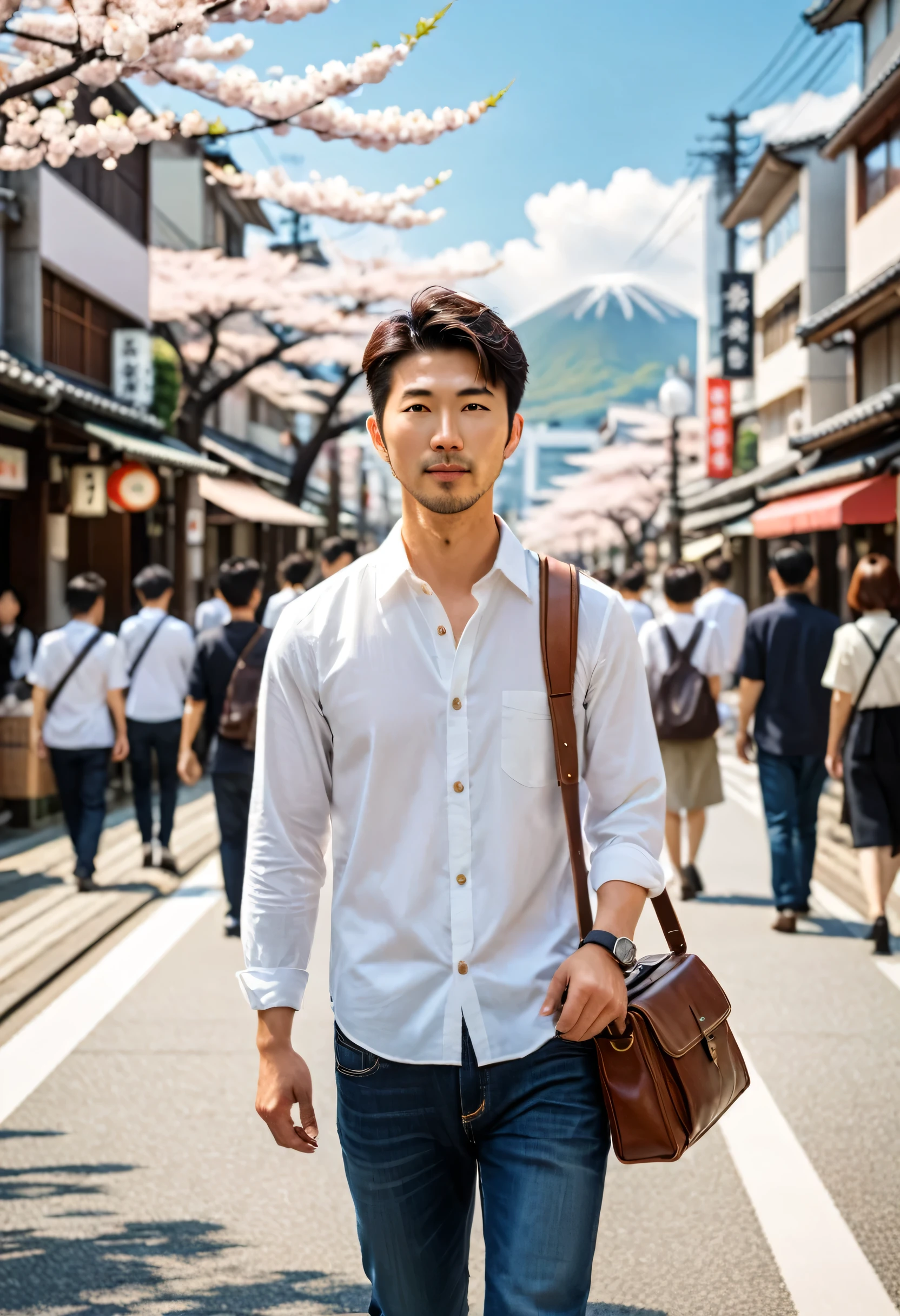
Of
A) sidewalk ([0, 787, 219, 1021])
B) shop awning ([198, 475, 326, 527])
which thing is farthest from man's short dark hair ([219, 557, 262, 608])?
shop awning ([198, 475, 326, 527])

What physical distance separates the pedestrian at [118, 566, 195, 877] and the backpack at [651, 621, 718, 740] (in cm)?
310

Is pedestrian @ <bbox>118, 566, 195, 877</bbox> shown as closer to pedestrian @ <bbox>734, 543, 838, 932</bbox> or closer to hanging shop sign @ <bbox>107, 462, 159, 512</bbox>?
pedestrian @ <bbox>734, 543, 838, 932</bbox>

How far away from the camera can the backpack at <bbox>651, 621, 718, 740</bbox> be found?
8.20m

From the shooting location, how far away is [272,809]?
7.50ft

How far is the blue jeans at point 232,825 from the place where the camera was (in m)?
7.04

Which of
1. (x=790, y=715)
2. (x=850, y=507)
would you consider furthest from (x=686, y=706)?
(x=850, y=507)

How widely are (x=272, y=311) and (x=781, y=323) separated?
11.6 meters

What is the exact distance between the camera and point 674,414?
78.8 feet

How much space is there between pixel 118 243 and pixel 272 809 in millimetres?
18243

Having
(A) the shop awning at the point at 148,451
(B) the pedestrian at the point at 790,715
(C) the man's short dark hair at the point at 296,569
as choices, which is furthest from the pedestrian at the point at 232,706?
(A) the shop awning at the point at 148,451

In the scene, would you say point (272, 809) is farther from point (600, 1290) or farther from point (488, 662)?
point (600, 1290)

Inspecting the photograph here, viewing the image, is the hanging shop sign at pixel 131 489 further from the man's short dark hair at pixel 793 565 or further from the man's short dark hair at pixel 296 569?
the man's short dark hair at pixel 793 565

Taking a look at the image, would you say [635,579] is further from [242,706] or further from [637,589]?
[242,706]

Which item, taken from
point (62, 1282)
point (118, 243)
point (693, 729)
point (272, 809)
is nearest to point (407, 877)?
point (272, 809)
